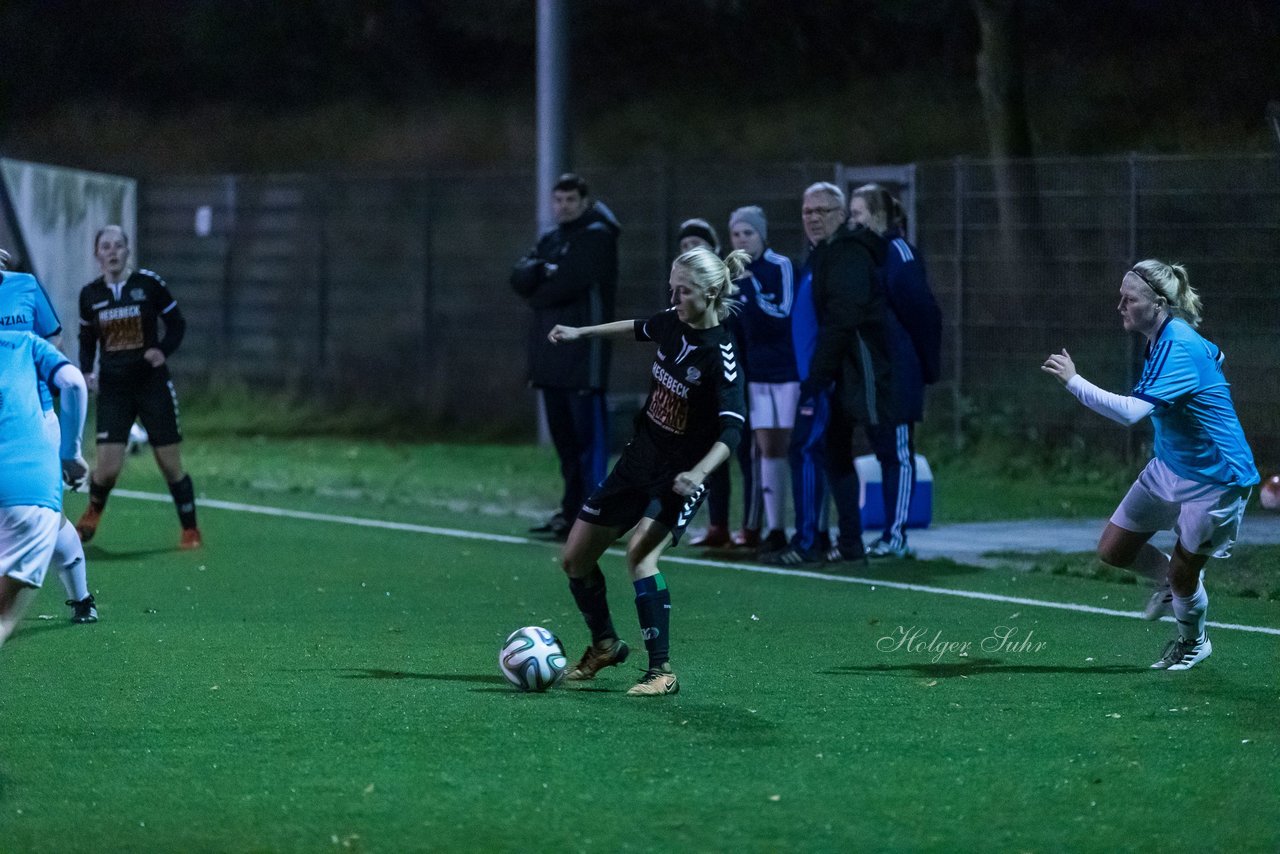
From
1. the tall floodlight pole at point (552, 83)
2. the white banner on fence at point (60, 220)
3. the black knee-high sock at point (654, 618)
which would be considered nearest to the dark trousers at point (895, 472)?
the black knee-high sock at point (654, 618)

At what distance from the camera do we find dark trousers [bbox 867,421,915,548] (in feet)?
37.9

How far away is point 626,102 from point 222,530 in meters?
25.7

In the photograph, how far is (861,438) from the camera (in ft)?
56.8

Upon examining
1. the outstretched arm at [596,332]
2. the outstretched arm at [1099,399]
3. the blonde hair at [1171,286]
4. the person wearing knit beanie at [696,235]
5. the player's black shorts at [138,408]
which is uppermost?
the person wearing knit beanie at [696,235]

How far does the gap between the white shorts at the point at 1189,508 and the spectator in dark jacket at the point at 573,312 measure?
16.0 feet

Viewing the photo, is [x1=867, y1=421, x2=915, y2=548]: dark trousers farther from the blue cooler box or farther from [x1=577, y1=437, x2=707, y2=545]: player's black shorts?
[x1=577, y1=437, x2=707, y2=545]: player's black shorts

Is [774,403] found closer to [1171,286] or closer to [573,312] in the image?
[573,312]

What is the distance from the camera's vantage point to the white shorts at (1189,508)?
7.93 m

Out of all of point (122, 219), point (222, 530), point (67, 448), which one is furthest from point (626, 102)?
point (67, 448)

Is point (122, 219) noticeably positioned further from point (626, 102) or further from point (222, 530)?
point (626, 102)

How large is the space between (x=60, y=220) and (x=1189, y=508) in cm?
1663

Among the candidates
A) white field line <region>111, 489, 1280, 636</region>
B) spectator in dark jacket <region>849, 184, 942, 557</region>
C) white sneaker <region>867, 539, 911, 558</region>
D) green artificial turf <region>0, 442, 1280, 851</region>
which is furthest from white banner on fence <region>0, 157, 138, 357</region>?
white sneaker <region>867, 539, 911, 558</region>

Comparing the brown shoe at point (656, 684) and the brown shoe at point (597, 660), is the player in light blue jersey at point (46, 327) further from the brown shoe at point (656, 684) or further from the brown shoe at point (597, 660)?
the brown shoe at point (656, 684)

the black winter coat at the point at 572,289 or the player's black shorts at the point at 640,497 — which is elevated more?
the black winter coat at the point at 572,289
